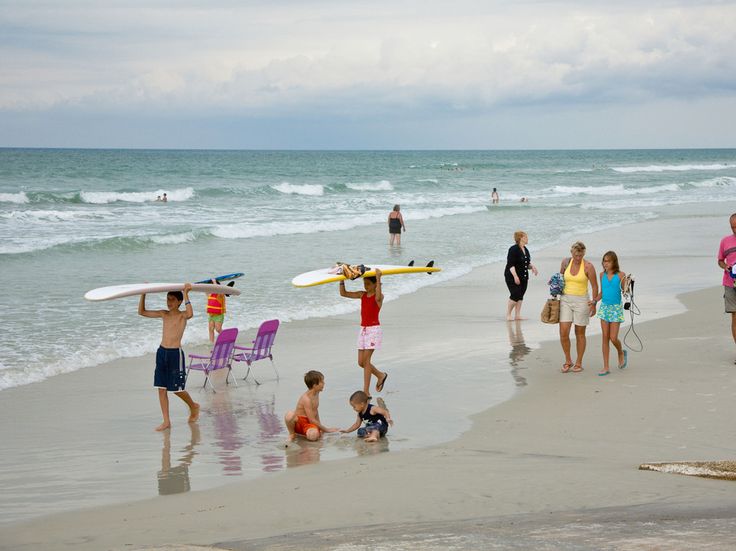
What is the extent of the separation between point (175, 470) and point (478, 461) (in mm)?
2483

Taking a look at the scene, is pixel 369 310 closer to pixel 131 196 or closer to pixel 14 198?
pixel 14 198

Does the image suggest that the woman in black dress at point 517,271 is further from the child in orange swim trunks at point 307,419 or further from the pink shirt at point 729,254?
the child in orange swim trunks at point 307,419

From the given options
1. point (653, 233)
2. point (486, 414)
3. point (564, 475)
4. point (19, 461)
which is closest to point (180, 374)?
point (19, 461)

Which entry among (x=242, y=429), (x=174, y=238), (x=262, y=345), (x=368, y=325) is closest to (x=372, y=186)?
(x=174, y=238)

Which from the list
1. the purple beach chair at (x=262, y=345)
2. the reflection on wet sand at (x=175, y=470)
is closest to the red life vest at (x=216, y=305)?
the purple beach chair at (x=262, y=345)

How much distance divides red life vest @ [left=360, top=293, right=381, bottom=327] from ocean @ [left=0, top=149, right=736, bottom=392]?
4096 millimetres

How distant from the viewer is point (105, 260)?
2336cm

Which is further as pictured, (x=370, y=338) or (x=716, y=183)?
(x=716, y=183)

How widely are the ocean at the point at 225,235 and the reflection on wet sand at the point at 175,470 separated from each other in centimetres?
344

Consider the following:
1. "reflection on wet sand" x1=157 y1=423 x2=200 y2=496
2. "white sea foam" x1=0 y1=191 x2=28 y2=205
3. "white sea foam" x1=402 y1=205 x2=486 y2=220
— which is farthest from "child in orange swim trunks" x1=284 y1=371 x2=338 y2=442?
"white sea foam" x1=0 y1=191 x2=28 y2=205

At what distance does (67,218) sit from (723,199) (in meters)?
32.6

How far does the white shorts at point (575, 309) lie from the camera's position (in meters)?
10.8

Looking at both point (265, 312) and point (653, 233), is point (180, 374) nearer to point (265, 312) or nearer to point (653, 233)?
point (265, 312)

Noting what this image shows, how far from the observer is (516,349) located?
12539mm
